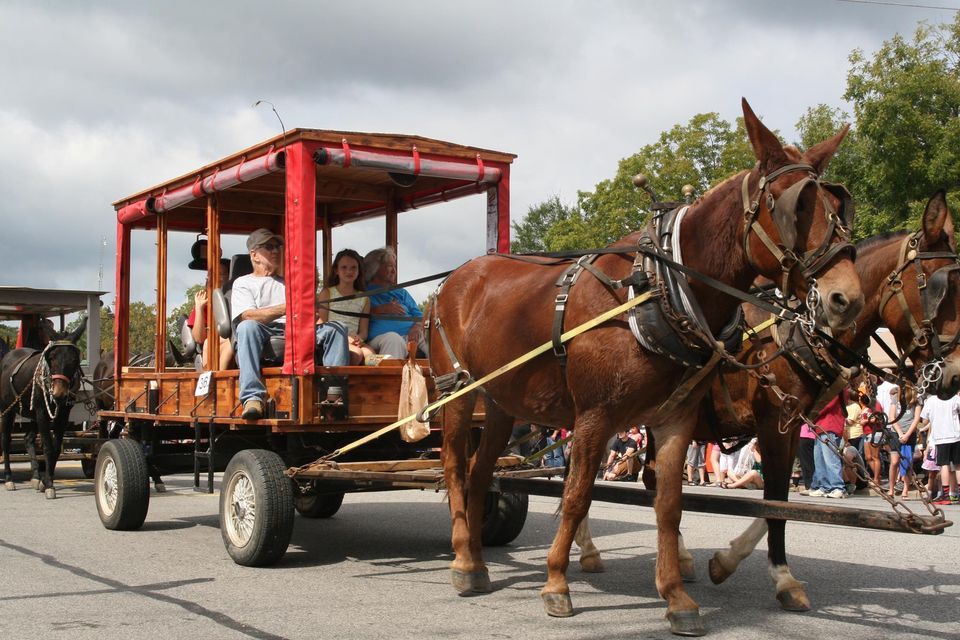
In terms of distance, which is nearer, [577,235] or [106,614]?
[106,614]

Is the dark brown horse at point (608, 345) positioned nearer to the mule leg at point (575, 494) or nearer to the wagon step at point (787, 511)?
the mule leg at point (575, 494)

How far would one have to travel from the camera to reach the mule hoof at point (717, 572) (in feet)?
21.0

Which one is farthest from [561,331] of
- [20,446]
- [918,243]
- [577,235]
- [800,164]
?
[577,235]

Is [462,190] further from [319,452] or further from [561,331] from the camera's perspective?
[561,331]

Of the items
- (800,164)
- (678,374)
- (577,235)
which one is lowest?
(678,374)

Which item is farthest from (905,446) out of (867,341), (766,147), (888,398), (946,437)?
(766,147)

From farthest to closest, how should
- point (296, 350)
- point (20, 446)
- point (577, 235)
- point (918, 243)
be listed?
point (577, 235), point (20, 446), point (296, 350), point (918, 243)

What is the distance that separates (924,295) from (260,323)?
15.1 ft

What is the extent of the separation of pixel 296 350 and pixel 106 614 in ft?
7.23

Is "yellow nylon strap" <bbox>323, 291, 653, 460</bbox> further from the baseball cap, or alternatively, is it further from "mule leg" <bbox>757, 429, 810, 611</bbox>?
the baseball cap

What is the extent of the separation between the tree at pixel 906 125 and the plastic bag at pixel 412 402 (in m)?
18.9

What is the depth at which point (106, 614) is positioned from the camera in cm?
584

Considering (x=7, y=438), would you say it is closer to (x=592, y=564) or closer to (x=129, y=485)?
(x=129, y=485)

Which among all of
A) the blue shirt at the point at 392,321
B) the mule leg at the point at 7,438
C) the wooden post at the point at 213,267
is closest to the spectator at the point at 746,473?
the blue shirt at the point at 392,321
